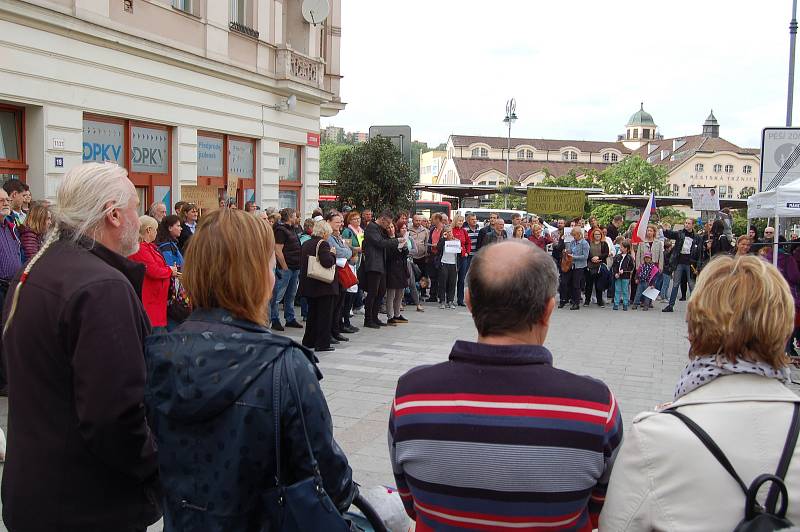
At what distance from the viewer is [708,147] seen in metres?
113

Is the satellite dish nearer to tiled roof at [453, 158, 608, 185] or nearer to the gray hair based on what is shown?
the gray hair

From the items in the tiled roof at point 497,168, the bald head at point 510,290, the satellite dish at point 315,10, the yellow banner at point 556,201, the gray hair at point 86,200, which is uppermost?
the tiled roof at point 497,168

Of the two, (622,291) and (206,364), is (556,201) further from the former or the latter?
(206,364)

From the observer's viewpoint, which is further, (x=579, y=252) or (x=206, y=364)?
(x=579, y=252)

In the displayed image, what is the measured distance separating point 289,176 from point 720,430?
1907cm

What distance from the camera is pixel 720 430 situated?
1940 millimetres

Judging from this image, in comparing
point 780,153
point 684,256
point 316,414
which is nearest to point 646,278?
point 684,256

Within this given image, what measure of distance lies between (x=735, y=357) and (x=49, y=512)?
6.90ft

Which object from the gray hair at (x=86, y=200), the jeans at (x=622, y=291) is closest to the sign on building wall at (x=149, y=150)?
the jeans at (x=622, y=291)

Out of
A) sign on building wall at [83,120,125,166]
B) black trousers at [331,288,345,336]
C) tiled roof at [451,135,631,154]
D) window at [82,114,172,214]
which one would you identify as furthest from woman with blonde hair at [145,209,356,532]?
tiled roof at [451,135,631,154]

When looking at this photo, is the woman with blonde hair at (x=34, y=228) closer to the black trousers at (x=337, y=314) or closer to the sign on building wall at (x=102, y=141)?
the black trousers at (x=337, y=314)

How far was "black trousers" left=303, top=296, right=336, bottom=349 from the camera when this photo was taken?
400 inches

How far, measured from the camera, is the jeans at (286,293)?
11.9m

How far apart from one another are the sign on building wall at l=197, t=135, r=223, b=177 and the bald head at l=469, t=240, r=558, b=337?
599 inches
